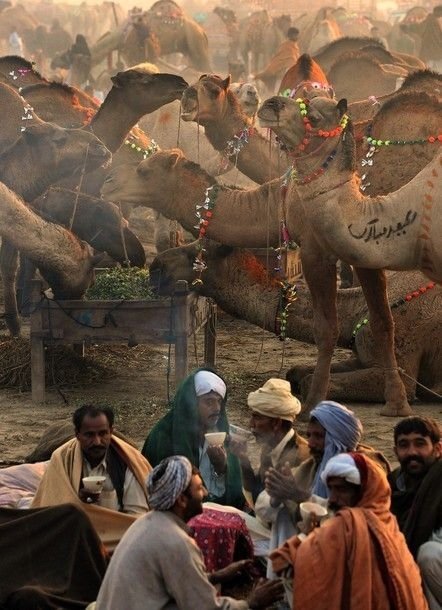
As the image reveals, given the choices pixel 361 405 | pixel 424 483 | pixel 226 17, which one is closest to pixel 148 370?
pixel 361 405

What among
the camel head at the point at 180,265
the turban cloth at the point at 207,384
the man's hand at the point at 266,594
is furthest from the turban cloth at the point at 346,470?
the camel head at the point at 180,265

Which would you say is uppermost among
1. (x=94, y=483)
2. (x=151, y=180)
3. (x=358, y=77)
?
(x=358, y=77)

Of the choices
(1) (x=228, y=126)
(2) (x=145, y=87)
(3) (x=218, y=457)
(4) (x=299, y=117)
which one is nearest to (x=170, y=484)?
(3) (x=218, y=457)

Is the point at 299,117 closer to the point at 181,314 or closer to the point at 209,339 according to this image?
the point at 181,314

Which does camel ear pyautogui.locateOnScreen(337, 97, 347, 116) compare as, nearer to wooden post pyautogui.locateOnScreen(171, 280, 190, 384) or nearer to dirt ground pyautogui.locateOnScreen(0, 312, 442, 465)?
wooden post pyautogui.locateOnScreen(171, 280, 190, 384)

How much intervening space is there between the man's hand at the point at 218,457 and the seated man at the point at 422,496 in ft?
2.54

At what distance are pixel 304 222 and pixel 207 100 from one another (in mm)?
2369

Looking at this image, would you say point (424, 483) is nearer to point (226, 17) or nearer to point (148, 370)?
point (148, 370)

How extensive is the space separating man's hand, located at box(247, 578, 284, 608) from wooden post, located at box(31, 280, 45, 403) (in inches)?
173

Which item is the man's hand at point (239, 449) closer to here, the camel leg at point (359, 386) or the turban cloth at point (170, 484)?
the turban cloth at point (170, 484)

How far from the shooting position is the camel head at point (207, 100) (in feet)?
→ 36.6

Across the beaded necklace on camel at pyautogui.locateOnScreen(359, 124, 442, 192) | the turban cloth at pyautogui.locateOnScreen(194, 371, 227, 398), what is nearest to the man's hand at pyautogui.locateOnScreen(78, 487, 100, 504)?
the turban cloth at pyautogui.locateOnScreen(194, 371, 227, 398)

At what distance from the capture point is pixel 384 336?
9.12m

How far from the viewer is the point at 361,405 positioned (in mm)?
9391
